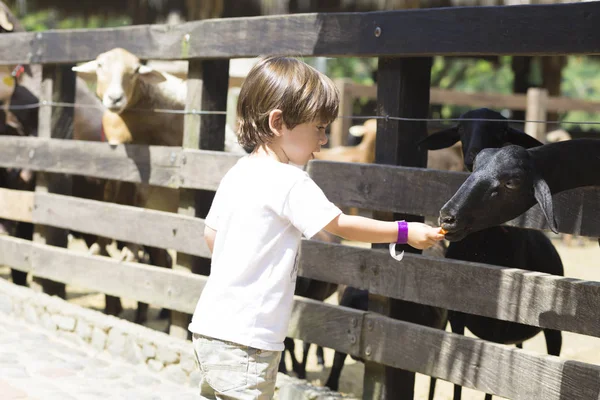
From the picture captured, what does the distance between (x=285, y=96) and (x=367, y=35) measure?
1.70 meters

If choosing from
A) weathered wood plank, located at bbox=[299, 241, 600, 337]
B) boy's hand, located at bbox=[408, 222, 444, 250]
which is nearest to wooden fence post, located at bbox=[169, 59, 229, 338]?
weathered wood plank, located at bbox=[299, 241, 600, 337]

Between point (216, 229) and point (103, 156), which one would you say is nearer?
point (216, 229)

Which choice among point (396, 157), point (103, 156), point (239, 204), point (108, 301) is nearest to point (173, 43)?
point (103, 156)

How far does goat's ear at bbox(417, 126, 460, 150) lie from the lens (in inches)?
167

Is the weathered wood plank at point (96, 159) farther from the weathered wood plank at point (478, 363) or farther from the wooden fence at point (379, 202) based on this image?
the weathered wood plank at point (478, 363)

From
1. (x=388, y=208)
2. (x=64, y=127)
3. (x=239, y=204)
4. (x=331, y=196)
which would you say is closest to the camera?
(x=239, y=204)

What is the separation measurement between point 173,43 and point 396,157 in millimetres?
2022

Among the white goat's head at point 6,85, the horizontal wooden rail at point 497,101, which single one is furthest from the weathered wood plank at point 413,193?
the horizontal wooden rail at point 497,101

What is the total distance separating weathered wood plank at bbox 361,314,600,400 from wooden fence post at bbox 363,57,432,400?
0.39 feet

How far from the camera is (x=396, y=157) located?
4.31 m

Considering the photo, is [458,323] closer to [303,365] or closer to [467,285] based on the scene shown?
[467,285]

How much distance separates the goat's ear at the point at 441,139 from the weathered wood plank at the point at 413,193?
7.9 inches

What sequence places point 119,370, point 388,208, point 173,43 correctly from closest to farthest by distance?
point 388,208, point 119,370, point 173,43

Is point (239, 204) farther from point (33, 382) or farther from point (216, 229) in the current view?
point (33, 382)
